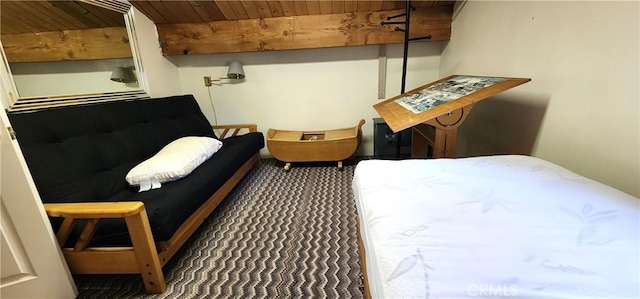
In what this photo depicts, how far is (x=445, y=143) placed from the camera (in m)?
1.64

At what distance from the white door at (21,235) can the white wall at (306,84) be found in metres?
2.25

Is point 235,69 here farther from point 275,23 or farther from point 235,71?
point 275,23

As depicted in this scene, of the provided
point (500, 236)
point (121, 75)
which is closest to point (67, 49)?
point (121, 75)

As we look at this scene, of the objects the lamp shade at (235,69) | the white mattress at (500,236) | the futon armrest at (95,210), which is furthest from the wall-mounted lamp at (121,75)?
the white mattress at (500,236)

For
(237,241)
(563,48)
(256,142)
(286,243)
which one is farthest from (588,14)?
(256,142)

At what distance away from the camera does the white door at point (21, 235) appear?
1083 mm

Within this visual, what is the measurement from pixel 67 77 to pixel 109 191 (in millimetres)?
1134

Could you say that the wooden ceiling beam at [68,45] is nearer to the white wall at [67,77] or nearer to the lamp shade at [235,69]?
the white wall at [67,77]

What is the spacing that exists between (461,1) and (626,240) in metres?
2.55

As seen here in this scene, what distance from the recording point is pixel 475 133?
244 centimetres

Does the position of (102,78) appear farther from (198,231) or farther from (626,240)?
(626,240)

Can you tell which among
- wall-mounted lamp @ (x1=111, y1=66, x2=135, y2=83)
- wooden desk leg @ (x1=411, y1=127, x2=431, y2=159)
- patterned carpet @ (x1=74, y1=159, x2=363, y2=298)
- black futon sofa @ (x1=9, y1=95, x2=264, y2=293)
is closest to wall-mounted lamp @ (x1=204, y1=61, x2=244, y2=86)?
wall-mounted lamp @ (x1=111, y1=66, x2=135, y2=83)

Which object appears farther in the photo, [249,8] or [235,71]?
[235,71]

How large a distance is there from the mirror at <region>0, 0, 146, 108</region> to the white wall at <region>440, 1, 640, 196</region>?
123 inches
